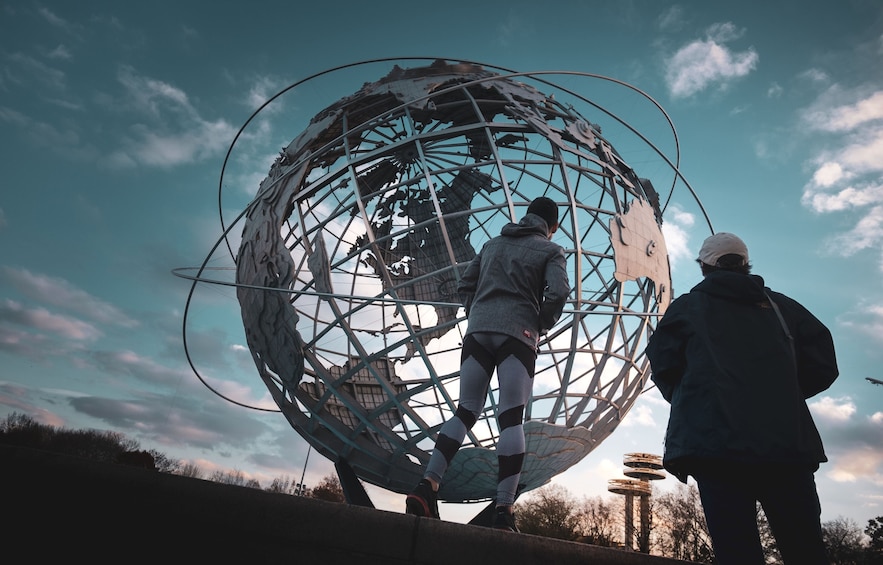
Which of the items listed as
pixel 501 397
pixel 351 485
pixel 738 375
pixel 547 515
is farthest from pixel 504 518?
pixel 547 515

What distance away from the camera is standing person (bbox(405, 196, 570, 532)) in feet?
10.3

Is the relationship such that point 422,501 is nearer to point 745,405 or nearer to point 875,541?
point 745,405

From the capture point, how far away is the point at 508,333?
129 inches

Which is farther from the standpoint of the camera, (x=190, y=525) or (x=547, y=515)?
(x=547, y=515)

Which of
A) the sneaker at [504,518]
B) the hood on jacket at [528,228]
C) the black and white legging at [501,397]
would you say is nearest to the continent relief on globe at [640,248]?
the hood on jacket at [528,228]

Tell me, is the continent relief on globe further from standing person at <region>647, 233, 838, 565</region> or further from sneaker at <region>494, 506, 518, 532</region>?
standing person at <region>647, 233, 838, 565</region>

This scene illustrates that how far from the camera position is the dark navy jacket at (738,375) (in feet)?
6.42

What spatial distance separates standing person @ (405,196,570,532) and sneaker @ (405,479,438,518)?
0.04 m

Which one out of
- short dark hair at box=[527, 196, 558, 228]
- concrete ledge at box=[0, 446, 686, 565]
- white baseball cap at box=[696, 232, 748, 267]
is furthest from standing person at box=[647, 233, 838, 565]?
short dark hair at box=[527, 196, 558, 228]

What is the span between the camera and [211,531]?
72.5 inches

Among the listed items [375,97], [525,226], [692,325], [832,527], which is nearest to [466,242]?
[375,97]

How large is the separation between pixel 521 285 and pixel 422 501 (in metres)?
1.40

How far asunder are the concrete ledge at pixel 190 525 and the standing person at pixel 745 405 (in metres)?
0.74

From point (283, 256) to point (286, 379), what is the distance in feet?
5.02
